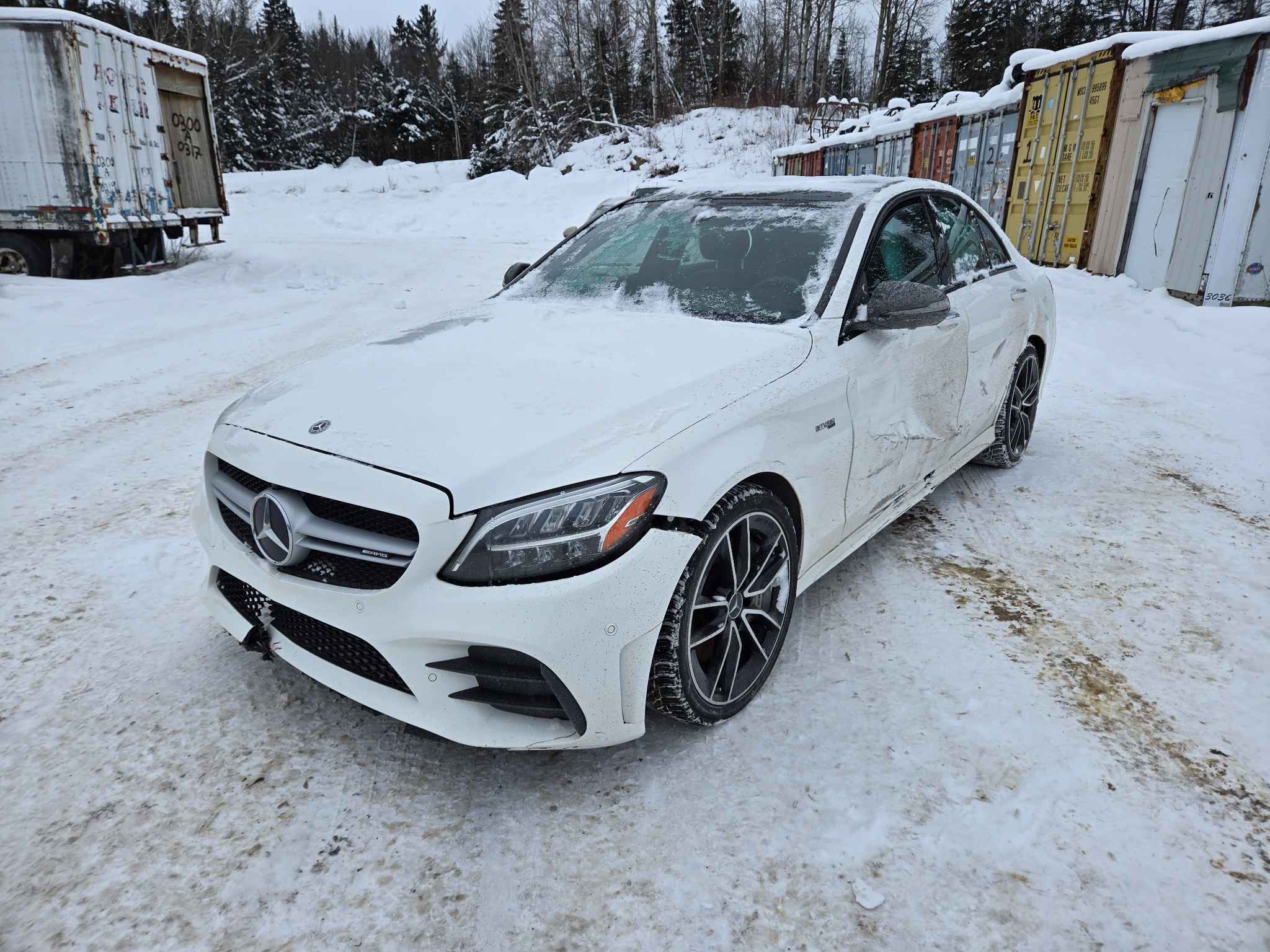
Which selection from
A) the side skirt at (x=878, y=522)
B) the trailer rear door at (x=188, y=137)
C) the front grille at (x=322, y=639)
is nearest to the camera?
the front grille at (x=322, y=639)

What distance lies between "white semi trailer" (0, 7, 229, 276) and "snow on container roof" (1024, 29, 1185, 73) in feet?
42.1

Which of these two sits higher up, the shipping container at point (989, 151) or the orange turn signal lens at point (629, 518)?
the shipping container at point (989, 151)

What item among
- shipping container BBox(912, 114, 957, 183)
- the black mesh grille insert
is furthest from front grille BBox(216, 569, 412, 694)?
shipping container BBox(912, 114, 957, 183)

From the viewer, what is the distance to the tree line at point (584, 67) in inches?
1442

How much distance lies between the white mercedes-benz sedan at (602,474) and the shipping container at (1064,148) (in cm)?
902

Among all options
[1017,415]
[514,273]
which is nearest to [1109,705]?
[1017,415]

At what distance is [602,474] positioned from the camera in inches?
76.1

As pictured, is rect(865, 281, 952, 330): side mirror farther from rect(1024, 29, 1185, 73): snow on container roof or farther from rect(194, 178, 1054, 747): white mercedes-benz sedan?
rect(1024, 29, 1185, 73): snow on container roof

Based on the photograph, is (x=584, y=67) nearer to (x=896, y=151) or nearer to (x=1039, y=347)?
(x=896, y=151)

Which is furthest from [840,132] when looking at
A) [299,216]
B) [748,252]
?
[748,252]

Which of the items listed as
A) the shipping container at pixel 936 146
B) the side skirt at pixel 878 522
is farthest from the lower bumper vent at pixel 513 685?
the shipping container at pixel 936 146

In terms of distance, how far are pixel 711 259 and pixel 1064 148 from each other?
10.4 metres

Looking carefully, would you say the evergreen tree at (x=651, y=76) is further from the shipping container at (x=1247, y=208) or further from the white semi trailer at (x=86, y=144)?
the shipping container at (x=1247, y=208)

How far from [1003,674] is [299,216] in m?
26.8
